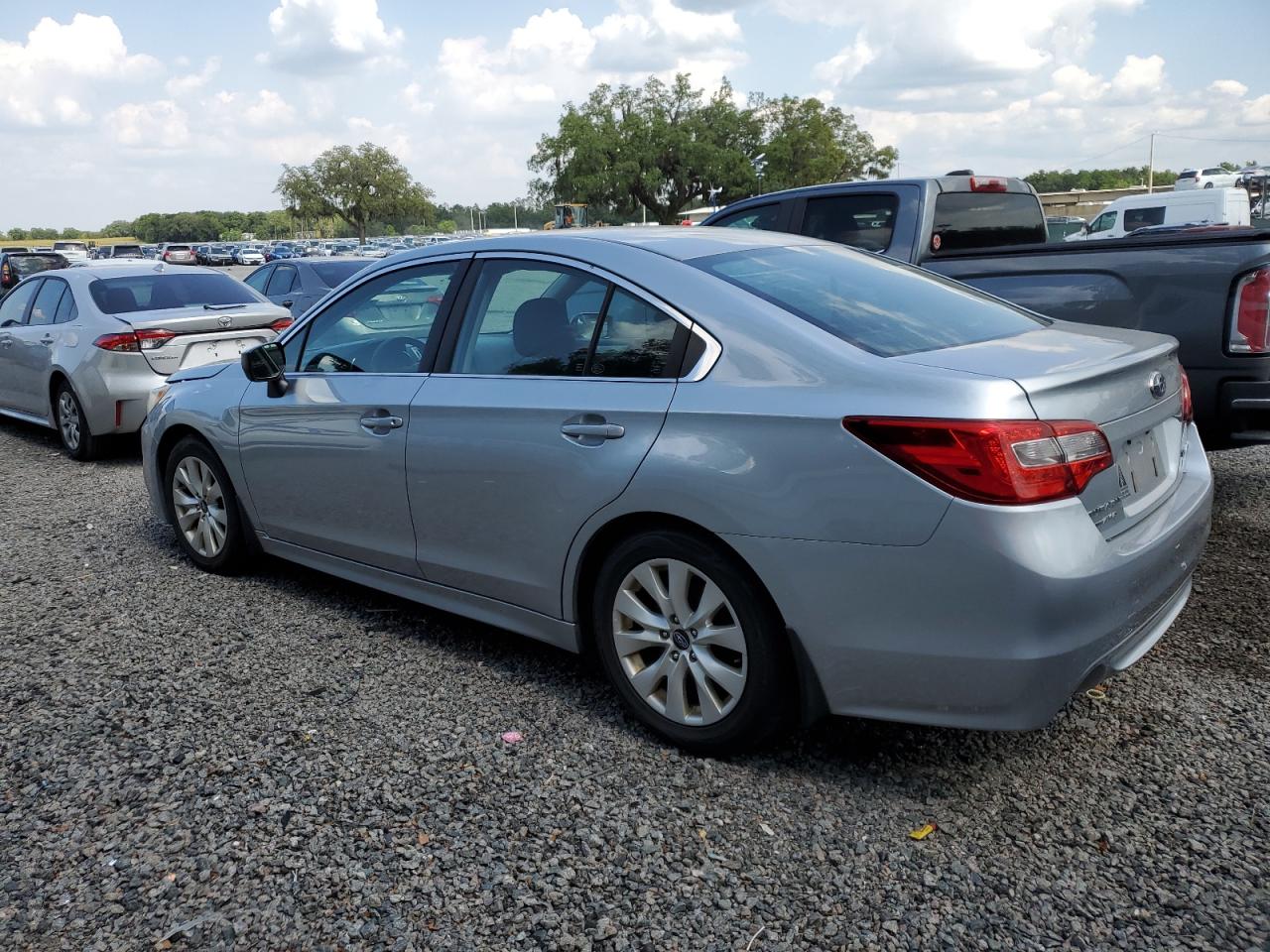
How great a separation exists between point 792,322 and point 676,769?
1374 mm

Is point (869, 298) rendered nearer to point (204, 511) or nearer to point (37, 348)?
point (204, 511)

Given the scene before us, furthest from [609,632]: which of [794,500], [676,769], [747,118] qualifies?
[747,118]

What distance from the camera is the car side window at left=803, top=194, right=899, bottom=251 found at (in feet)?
22.8

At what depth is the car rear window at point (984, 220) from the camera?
704 cm

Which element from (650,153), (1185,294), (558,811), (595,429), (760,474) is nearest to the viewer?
(760,474)

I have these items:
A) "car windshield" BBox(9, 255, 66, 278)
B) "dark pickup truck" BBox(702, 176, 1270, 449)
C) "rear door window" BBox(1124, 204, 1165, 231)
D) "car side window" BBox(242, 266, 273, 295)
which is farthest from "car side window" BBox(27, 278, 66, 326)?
"car windshield" BBox(9, 255, 66, 278)

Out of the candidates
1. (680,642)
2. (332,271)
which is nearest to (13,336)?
(332,271)

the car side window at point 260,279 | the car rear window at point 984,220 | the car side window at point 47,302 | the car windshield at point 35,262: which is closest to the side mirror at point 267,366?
the car rear window at point 984,220

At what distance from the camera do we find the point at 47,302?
9.26 m

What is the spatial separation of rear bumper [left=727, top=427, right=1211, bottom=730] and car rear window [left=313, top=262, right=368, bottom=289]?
11611mm

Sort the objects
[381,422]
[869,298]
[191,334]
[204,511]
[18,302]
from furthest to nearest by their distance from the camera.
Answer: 1. [18,302]
2. [191,334]
3. [204,511]
4. [381,422]
5. [869,298]

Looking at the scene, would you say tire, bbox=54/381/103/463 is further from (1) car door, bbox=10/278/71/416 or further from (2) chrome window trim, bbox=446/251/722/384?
(2) chrome window trim, bbox=446/251/722/384

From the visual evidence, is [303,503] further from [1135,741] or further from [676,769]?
[1135,741]

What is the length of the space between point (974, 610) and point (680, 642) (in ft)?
2.99
